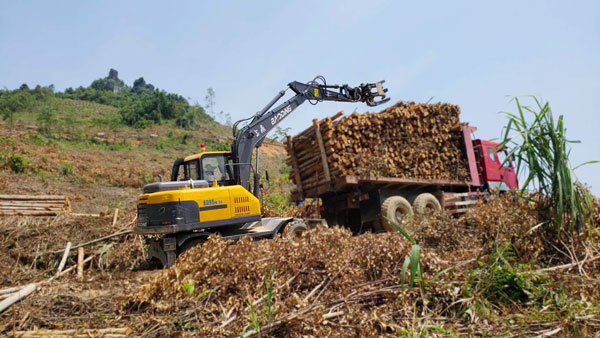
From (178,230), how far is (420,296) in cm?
404

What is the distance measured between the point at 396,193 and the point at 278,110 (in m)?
3.50

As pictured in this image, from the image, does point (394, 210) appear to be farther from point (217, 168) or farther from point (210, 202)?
point (210, 202)

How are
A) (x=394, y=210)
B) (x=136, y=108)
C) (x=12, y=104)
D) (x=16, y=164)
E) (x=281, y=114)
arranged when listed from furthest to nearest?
(x=136, y=108), (x=12, y=104), (x=16, y=164), (x=394, y=210), (x=281, y=114)

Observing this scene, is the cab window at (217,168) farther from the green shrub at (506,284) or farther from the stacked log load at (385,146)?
the green shrub at (506,284)

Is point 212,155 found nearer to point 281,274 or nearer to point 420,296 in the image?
point 281,274

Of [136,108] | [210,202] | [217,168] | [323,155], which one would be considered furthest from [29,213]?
[136,108]

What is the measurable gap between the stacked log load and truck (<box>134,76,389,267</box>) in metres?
1.22

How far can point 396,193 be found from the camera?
9.61 metres

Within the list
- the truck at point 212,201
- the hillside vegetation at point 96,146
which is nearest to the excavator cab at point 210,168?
the truck at point 212,201

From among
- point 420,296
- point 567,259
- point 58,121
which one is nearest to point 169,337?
point 420,296

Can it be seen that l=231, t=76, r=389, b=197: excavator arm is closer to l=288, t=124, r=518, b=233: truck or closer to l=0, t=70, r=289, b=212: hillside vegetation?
l=288, t=124, r=518, b=233: truck

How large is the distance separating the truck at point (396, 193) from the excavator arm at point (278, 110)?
4.17 ft

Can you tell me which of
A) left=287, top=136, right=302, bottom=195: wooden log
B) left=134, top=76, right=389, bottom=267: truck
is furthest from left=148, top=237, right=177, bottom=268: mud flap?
left=287, top=136, right=302, bottom=195: wooden log

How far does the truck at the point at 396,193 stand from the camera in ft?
29.5
